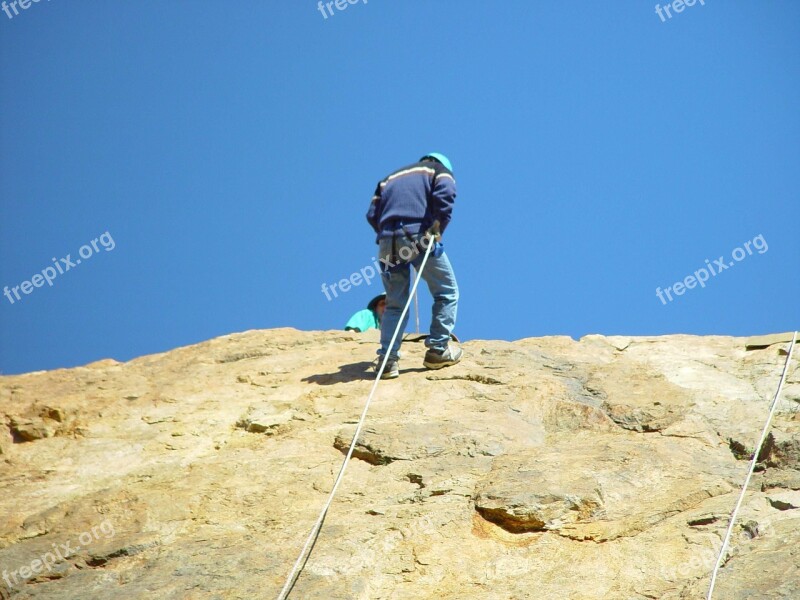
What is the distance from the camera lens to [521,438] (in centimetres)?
684

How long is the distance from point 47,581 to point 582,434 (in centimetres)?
426

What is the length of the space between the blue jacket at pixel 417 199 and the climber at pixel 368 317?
3115 millimetres

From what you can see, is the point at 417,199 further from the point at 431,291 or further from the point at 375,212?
the point at 431,291

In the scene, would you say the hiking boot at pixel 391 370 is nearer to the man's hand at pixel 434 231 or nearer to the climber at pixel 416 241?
the climber at pixel 416 241

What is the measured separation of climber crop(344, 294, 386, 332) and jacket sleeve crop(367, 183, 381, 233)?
9.40 ft

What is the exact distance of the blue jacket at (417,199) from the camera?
816cm

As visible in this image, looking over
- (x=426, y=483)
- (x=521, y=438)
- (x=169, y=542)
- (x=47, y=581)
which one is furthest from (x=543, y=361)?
(x=47, y=581)

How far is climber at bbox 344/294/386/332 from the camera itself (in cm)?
1141

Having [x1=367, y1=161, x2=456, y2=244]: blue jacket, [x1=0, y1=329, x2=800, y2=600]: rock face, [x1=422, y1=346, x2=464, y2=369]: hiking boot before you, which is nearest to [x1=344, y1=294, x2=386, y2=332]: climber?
[x1=0, y1=329, x2=800, y2=600]: rock face

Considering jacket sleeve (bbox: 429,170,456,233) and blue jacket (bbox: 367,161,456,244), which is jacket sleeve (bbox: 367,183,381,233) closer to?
blue jacket (bbox: 367,161,456,244)

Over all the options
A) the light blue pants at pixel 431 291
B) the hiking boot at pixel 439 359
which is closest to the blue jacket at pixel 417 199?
the light blue pants at pixel 431 291

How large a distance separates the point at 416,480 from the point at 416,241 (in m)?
2.73

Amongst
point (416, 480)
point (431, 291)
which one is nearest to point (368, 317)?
point (431, 291)

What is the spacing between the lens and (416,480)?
619 cm
